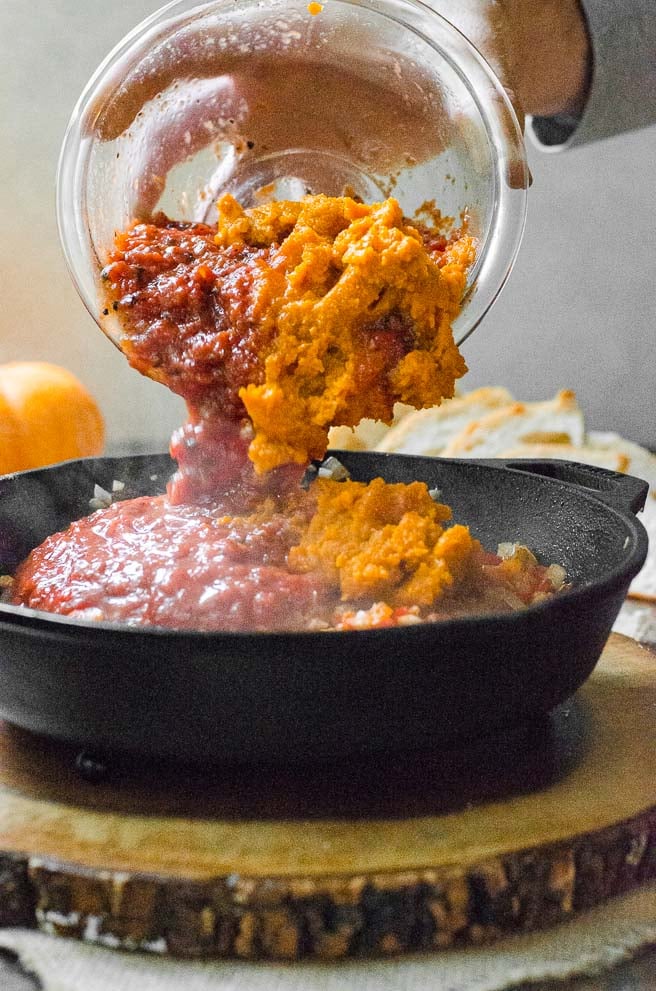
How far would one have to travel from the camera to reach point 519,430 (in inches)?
115

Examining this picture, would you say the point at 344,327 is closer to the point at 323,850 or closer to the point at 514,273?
A: the point at 323,850

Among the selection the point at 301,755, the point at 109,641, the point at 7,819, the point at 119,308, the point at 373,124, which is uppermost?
the point at 373,124

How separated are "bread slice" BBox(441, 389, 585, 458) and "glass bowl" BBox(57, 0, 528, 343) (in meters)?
1.21

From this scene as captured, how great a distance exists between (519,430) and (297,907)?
1.97 meters

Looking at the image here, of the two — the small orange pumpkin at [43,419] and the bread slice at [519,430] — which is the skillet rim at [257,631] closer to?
the bread slice at [519,430]

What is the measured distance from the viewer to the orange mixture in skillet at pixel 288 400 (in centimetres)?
150

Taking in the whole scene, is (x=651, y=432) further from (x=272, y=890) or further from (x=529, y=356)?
(x=272, y=890)

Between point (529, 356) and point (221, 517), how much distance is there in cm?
273

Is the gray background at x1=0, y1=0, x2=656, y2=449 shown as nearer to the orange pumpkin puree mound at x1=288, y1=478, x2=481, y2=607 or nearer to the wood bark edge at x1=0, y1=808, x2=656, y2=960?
the orange pumpkin puree mound at x1=288, y1=478, x2=481, y2=607

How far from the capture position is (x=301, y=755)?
4.14ft

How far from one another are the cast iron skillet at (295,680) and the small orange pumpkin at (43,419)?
1.55m

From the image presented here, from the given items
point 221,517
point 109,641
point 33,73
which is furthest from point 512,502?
point 33,73

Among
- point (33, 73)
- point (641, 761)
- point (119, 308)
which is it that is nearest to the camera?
point (641, 761)

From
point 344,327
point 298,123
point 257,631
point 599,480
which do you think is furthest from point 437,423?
point 257,631
